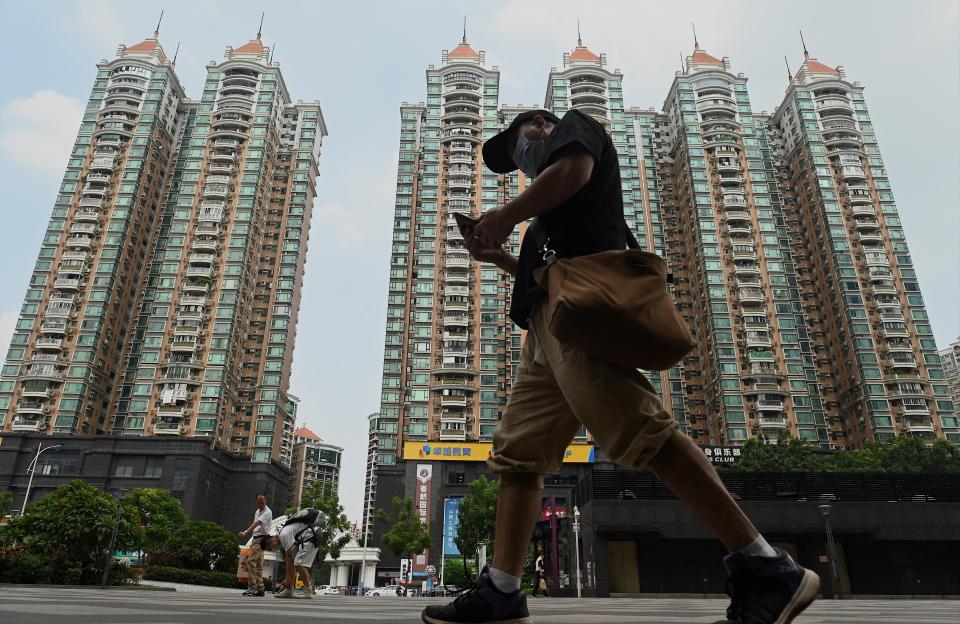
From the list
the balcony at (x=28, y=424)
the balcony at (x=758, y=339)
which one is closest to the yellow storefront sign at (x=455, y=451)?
the balcony at (x=758, y=339)

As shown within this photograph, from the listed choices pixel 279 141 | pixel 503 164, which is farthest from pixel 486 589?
pixel 279 141

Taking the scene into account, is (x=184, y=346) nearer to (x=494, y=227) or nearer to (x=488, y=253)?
(x=488, y=253)

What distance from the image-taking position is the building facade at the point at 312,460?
131375 millimetres

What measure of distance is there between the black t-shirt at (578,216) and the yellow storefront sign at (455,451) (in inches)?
1848

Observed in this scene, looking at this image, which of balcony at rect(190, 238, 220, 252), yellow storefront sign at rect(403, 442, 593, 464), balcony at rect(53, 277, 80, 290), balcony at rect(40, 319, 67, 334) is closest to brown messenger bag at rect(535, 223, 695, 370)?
yellow storefront sign at rect(403, 442, 593, 464)

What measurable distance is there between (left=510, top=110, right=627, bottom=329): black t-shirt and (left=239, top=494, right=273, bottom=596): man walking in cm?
744

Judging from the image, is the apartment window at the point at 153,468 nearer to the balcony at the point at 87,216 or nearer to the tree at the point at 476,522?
the balcony at the point at 87,216

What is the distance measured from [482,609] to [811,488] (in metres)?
27.6

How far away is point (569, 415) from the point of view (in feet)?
7.48

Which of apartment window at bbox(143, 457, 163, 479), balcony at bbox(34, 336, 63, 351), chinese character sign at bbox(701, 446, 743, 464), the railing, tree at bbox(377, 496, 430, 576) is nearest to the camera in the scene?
the railing

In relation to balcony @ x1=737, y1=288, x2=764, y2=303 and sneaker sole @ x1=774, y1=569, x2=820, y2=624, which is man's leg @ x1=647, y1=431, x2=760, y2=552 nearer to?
sneaker sole @ x1=774, y1=569, x2=820, y2=624

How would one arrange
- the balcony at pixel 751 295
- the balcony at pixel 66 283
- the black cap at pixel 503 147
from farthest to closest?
the balcony at pixel 751 295 < the balcony at pixel 66 283 < the black cap at pixel 503 147

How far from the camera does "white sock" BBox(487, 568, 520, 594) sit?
2125mm

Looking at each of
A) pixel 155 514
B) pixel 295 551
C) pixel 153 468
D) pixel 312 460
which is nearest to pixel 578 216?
pixel 295 551
